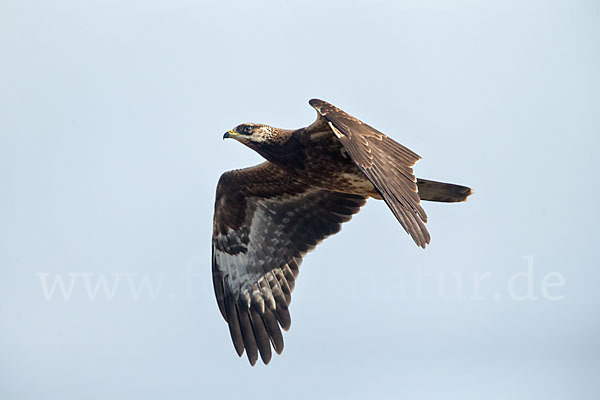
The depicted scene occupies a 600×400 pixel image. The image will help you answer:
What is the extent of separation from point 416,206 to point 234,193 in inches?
132

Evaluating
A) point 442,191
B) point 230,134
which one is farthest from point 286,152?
point 442,191

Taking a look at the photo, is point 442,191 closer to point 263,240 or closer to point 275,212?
point 275,212

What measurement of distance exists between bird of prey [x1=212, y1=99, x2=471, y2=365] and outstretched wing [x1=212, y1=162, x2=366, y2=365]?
0.01 meters

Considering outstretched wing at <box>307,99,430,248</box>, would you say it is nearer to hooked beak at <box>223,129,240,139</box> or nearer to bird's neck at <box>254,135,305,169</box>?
bird's neck at <box>254,135,305,169</box>

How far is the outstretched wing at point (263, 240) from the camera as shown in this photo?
1043cm

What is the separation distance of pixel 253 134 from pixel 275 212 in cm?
150

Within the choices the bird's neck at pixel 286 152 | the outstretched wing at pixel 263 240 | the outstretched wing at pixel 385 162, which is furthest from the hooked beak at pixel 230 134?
the outstretched wing at pixel 385 162

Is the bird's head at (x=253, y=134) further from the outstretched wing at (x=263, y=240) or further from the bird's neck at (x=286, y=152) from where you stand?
the outstretched wing at (x=263, y=240)

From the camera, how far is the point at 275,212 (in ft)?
35.6

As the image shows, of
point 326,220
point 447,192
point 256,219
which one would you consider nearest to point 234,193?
point 256,219

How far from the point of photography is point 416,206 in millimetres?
7871

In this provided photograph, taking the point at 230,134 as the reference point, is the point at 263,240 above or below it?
below

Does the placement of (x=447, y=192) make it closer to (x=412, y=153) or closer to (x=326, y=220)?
(x=412, y=153)

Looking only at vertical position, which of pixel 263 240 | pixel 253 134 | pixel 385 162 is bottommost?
pixel 385 162
